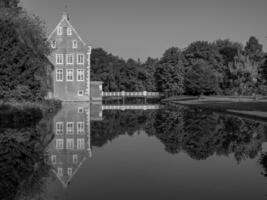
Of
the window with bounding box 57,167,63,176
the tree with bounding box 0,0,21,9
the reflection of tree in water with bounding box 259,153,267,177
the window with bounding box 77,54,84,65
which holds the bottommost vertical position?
the reflection of tree in water with bounding box 259,153,267,177

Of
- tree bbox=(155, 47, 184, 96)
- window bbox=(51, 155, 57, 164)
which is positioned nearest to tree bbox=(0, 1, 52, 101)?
window bbox=(51, 155, 57, 164)

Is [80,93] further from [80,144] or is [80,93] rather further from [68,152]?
[68,152]

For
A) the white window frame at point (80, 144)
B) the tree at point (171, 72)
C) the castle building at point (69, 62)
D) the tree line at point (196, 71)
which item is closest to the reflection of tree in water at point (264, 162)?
the white window frame at point (80, 144)

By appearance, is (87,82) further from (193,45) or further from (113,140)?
(113,140)

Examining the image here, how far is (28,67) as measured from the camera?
25.5 m

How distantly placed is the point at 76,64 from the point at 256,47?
72354mm

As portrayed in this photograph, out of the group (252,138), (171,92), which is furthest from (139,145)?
(171,92)

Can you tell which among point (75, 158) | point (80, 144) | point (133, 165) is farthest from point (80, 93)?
point (133, 165)

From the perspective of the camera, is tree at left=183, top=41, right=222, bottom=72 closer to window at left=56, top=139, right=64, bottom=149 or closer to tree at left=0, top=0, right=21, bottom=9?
tree at left=0, top=0, right=21, bottom=9

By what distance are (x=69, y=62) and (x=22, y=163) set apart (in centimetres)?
4738

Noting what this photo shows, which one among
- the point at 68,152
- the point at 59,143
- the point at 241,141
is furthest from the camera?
the point at 241,141

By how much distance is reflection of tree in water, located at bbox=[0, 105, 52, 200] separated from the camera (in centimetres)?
682

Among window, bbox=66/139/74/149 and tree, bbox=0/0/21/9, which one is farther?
tree, bbox=0/0/21/9

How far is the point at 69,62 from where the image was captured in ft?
181
